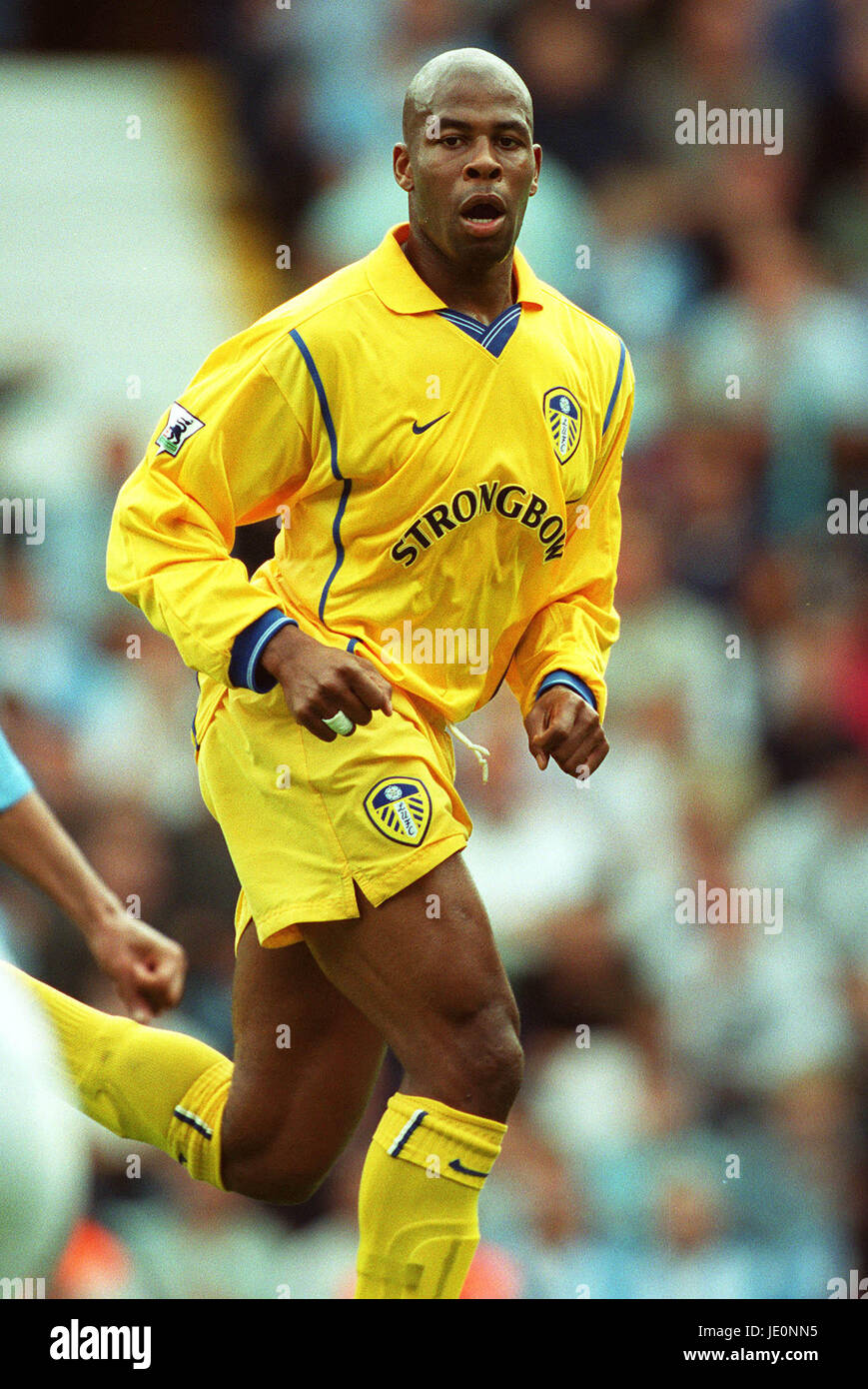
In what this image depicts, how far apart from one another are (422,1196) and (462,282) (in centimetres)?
169

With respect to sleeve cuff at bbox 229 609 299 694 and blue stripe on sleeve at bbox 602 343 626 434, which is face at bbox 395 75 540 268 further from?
sleeve cuff at bbox 229 609 299 694

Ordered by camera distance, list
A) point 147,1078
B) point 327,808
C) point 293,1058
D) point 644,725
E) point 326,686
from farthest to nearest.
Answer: point 644,725 < point 147,1078 < point 293,1058 < point 327,808 < point 326,686

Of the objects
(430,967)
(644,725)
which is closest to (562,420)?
(430,967)

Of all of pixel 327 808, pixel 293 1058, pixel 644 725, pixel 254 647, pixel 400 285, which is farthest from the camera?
pixel 644 725

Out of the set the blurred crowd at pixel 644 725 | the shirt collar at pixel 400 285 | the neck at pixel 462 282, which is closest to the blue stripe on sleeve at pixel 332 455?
the shirt collar at pixel 400 285

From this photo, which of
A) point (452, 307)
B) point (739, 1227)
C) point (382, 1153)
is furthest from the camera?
point (739, 1227)

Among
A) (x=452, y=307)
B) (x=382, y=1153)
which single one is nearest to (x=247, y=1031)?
(x=382, y=1153)

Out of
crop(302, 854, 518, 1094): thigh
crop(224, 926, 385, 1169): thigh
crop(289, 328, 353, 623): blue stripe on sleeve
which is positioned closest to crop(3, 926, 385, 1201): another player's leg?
crop(224, 926, 385, 1169): thigh

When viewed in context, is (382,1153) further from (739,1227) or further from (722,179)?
(722,179)

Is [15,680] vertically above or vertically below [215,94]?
below

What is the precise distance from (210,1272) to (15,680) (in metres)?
1.89

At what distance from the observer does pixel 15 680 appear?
6.57 metres

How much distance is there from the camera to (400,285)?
13.1ft

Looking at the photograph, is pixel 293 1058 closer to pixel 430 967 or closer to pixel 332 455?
pixel 430 967
